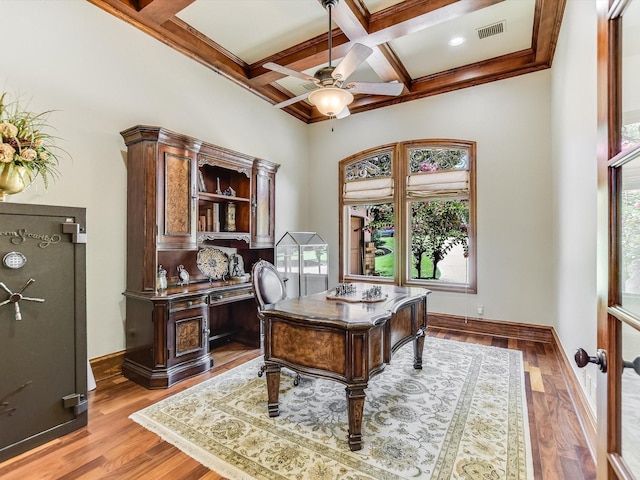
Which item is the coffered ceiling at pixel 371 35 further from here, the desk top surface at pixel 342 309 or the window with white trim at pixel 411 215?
the desk top surface at pixel 342 309

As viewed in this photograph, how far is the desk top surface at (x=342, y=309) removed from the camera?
7.01 ft

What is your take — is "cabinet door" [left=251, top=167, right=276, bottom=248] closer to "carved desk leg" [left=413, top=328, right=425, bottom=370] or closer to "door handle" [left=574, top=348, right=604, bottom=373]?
"carved desk leg" [left=413, top=328, right=425, bottom=370]

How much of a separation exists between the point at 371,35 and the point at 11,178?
11.1ft

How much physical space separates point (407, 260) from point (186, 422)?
372 centimetres

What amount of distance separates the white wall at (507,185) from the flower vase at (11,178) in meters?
4.58

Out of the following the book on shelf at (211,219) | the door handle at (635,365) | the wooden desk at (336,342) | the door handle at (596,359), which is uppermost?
the book on shelf at (211,219)

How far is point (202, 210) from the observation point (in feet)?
13.2

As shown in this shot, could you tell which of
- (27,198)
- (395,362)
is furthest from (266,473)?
(27,198)

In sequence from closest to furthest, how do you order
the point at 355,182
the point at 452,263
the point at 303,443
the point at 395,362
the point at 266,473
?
1. the point at 266,473
2. the point at 303,443
3. the point at 395,362
4. the point at 452,263
5. the point at 355,182

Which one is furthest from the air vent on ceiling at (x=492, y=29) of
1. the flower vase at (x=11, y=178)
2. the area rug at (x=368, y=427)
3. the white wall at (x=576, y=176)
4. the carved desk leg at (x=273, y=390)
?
the flower vase at (x=11, y=178)

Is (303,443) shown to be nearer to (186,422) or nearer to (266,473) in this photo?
(266,473)

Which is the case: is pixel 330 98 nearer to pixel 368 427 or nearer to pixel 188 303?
pixel 188 303

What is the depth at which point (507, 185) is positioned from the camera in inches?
174

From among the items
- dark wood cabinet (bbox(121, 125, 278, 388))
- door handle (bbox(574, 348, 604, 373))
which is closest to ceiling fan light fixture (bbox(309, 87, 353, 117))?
dark wood cabinet (bbox(121, 125, 278, 388))
